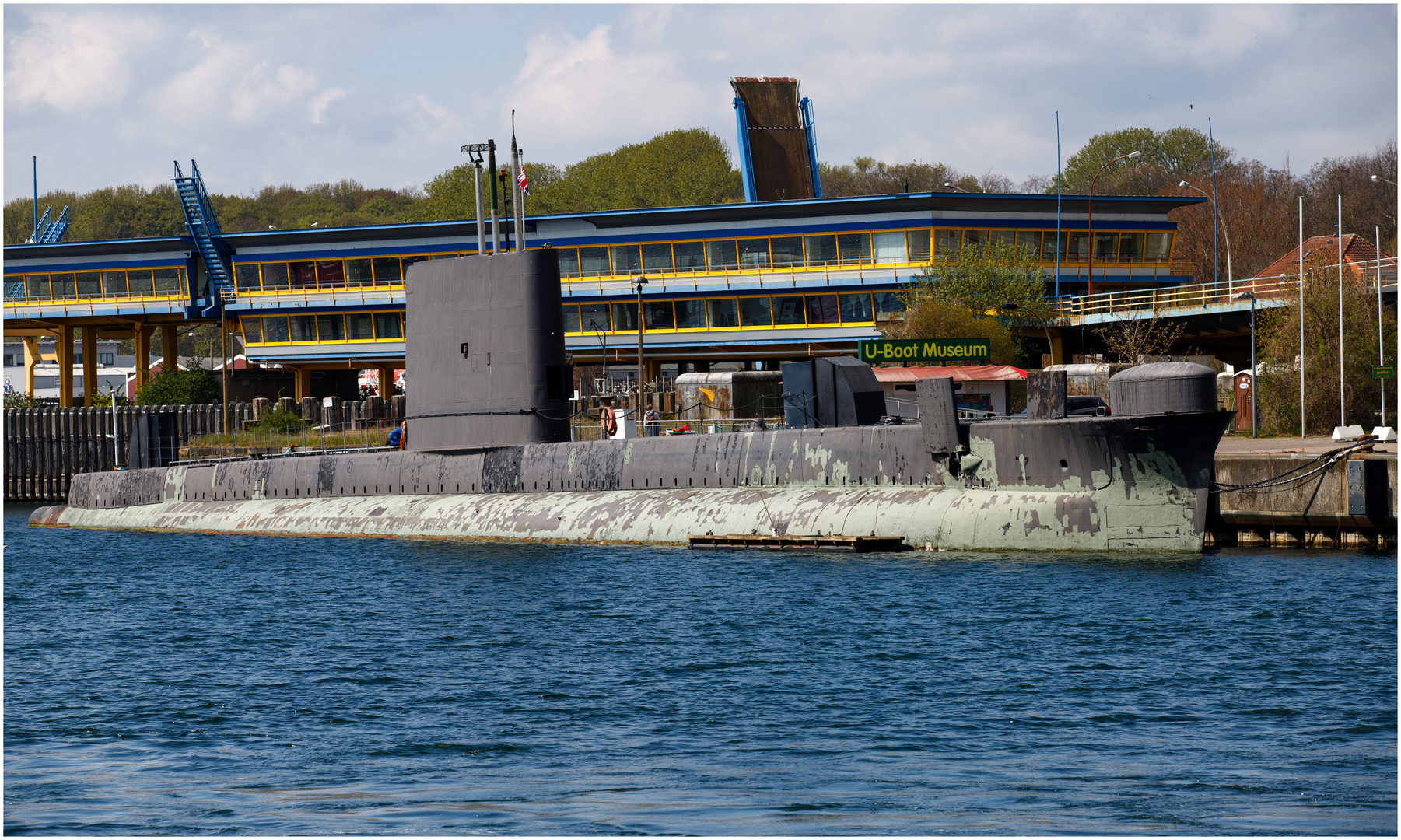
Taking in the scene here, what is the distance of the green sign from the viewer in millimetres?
49750

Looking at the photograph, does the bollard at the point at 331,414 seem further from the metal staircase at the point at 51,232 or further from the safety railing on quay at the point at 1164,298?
the safety railing on quay at the point at 1164,298

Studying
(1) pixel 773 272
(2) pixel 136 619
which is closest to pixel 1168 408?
(2) pixel 136 619

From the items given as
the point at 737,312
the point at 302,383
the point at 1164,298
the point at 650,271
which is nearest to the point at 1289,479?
the point at 1164,298

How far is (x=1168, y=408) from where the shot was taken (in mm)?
24281

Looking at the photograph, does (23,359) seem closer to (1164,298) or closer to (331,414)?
(331,414)

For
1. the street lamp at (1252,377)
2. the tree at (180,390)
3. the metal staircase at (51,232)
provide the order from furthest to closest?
1. the metal staircase at (51,232)
2. the tree at (180,390)
3. the street lamp at (1252,377)

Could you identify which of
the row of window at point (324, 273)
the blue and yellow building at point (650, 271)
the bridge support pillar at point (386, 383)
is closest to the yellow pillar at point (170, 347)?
the blue and yellow building at point (650, 271)

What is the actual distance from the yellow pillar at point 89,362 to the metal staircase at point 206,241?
9.76 m

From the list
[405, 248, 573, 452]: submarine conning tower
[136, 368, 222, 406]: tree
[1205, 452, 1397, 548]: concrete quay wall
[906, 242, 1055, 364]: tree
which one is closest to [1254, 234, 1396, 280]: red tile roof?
[906, 242, 1055, 364]: tree

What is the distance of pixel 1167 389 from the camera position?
2427 centimetres

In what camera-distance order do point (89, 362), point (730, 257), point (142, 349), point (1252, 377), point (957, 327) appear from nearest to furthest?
point (1252, 377) → point (957, 327) → point (730, 257) → point (142, 349) → point (89, 362)

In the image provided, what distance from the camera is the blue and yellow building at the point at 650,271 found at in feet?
205

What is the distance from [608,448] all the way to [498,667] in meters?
15.0

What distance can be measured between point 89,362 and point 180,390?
33.8 ft
